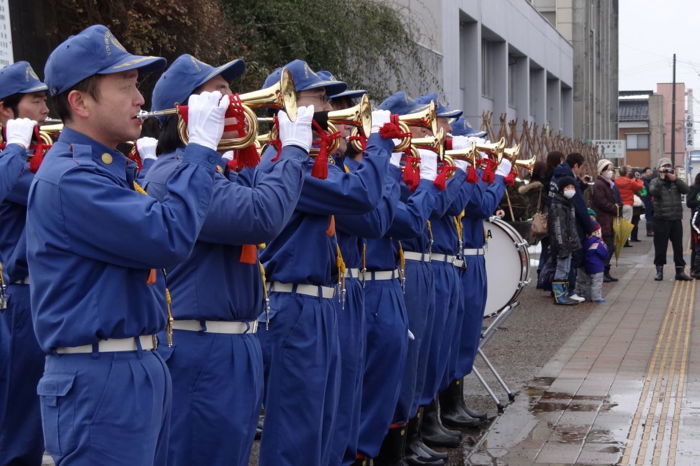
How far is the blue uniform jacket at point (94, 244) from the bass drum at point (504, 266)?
5.94 metres

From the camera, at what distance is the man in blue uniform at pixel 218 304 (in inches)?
164

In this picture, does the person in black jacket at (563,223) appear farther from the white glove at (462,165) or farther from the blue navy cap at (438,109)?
the white glove at (462,165)

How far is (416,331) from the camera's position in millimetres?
6836

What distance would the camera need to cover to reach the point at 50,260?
3531 millimetres

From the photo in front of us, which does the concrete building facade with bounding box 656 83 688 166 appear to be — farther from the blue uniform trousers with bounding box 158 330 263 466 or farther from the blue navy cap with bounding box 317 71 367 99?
the blue uniform trousers with bounding box 158 330 263 466

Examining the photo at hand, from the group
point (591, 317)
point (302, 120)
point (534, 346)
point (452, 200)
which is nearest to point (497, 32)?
point (591, 317)

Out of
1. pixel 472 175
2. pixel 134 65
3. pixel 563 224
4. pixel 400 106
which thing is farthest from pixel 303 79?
pixel 563 224

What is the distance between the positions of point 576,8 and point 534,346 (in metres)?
38.8

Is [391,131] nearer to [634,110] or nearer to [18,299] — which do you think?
[18,299]

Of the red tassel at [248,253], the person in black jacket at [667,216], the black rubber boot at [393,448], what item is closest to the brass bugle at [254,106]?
the red tassel at [248,253]

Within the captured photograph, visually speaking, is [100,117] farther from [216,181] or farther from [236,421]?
[236,421]

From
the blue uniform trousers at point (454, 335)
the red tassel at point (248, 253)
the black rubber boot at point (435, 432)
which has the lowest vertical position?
the black rubber boot at point (435, 432)

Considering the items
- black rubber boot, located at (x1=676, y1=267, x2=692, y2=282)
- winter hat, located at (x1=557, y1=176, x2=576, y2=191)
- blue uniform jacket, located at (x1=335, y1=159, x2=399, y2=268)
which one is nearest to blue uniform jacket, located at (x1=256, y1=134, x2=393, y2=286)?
blue uniform jacket, located at (x1=335, y1=159, x2=399, y2=268)

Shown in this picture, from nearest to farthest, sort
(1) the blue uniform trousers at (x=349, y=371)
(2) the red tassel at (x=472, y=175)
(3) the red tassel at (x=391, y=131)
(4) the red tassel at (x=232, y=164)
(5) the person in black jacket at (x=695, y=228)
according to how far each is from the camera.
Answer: (4) the red tassel at (x=232, y=164)
(1) the blue uniform trousers at (x=349, y=371)
(3) the red tassel at (x=391, y=131)
(2) the red tassel at (x=472, y=175)
(5) the person in black jacket at (x=695, y=228)
